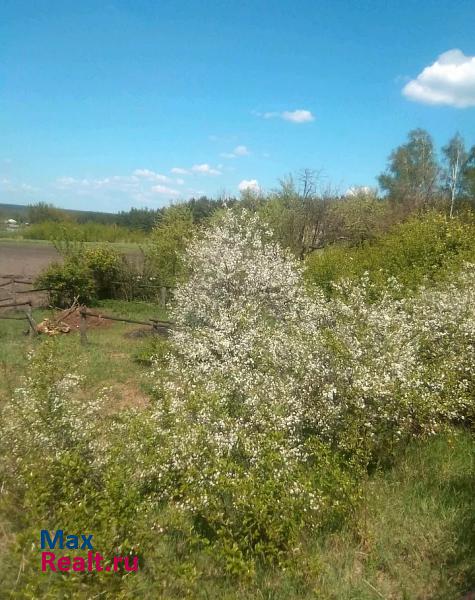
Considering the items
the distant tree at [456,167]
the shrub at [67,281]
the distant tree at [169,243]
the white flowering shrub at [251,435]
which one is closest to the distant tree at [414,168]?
the distant tree at [456,167]

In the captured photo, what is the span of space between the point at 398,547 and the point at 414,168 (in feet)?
101

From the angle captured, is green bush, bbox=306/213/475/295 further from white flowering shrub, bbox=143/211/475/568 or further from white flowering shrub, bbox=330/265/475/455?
white flowering shrub, bbox=330/265/475/455

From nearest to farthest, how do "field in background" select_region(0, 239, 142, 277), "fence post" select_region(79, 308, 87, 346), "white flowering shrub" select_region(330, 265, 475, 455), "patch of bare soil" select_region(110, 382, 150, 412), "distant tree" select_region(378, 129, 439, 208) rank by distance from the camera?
"white flowering shrub" select_region(330, 265, 475, 455) < "patch of bare soil" select_region(110, 382, 150, 412) < "fence post" select_region(79, 308, 87, 346) < "field in background" select_region(0, 239, 142, 277) < "distant tree" select_region(378, 129, 439, 208)

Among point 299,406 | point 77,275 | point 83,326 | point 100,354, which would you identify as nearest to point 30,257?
point 77,275

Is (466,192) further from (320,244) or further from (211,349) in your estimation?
(211,349)

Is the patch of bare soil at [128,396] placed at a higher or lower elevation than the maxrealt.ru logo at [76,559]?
lower

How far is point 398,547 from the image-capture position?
369cm

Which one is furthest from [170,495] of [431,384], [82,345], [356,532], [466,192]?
[466,192]

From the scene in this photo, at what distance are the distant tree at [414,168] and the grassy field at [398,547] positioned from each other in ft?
81.9

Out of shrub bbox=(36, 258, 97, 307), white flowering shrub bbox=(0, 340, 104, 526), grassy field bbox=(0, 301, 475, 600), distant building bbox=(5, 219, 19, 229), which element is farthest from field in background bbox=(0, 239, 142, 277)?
distant building bbox=(5, 219, 19, 229)

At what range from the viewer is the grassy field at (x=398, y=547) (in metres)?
3.15

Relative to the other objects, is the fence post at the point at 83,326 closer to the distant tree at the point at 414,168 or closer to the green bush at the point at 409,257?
the green bush at the point at 409,257

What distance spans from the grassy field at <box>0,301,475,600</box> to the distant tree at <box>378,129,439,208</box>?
24974 millimetres

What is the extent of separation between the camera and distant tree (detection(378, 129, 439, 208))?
91.5 feet
